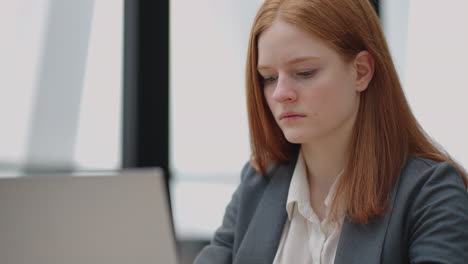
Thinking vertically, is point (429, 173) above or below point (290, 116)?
below

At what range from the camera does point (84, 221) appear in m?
0.76

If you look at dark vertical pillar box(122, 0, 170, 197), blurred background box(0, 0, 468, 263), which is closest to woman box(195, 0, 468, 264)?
blurred background box(0, 0, 468, 263)

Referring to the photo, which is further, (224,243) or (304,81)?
(224,243)

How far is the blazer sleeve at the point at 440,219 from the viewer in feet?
3.81

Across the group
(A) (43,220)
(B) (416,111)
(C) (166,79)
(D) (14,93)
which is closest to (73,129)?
(D) (14,93)

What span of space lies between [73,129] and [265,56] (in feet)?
5.35

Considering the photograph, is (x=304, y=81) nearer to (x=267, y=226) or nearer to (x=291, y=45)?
(x=291, y=45)

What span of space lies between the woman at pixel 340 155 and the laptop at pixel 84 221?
600 mm

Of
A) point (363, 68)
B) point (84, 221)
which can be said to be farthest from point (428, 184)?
point (84, 221)

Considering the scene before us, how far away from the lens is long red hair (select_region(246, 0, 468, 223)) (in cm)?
130

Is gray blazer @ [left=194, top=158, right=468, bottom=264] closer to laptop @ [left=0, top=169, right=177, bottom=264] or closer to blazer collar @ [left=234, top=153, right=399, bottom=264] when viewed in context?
blazer collar @ [left=234, top=153, right=399, bottom=264]

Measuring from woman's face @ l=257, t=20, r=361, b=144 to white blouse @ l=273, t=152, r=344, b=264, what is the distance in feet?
0.49

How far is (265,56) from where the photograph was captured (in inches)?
52.5

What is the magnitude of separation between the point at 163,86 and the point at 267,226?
161 cm
